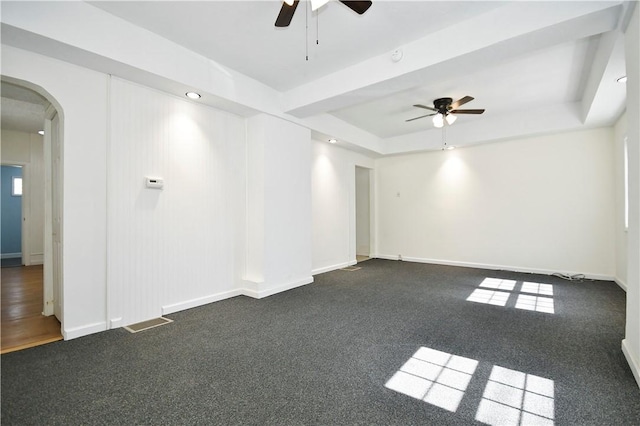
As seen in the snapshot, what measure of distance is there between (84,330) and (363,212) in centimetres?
667

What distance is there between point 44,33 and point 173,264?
245 cm

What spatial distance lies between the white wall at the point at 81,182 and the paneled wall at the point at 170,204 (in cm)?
10

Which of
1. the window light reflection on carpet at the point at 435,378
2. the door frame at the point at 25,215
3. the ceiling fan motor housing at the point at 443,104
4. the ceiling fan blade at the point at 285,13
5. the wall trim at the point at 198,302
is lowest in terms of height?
the window light reflection on carpet at the point at 435,378

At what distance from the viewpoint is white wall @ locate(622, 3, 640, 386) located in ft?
6.82

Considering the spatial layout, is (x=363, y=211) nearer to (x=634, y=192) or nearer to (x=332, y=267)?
(x=332, y=267)

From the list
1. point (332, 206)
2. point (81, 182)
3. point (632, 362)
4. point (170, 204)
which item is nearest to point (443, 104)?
point (332, 206)

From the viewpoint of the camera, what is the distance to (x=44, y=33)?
241 centimetres

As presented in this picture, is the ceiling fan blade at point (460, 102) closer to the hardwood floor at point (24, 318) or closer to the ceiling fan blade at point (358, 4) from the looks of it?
the ceiling fan blade at point (358, 4)

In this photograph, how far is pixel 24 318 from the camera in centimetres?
332

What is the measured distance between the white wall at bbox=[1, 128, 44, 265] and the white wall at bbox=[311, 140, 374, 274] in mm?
6227

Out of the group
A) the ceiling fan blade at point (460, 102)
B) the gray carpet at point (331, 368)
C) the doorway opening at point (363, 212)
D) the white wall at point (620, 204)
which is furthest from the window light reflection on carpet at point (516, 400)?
the doorway opening at point (363, 212)

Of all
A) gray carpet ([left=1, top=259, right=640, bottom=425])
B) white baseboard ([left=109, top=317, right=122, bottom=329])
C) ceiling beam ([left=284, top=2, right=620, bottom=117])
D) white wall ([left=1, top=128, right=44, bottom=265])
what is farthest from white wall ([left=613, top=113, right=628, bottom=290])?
white wall ([left=1, top=128, right=44, bottom=265])

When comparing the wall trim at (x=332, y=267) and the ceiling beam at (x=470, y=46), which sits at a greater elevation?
the ceiling beam at (x=470, y=46)

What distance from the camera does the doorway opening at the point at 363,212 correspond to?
26.3 ft
